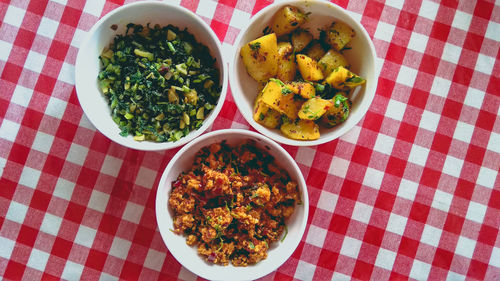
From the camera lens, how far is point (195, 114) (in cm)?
171

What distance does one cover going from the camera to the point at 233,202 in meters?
1.71

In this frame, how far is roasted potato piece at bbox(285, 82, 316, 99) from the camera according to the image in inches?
65.1

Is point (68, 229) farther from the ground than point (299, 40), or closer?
closer

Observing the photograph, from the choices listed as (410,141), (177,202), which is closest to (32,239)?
(177,202)

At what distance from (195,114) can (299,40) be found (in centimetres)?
54

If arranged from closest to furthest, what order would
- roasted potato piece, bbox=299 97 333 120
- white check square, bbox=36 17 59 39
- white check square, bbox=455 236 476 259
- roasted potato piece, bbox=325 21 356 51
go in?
1. roasted potato piece, bbox=299 97 333 120
2. roasted potato piece, bbox=325 21 356 51
3. white check square, bbox=36 17 59 39
4. white check square, bbox=455 236 476 259

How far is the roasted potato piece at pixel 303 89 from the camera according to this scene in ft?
5.42

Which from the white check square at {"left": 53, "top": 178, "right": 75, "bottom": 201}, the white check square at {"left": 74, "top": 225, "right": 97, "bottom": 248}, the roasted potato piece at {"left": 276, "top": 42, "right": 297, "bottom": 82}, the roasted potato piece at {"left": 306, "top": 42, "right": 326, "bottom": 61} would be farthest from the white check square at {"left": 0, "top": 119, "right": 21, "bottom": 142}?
the roasted potato piece at {"left": 306, "top": 42, "right": 326, "bottom": 61}

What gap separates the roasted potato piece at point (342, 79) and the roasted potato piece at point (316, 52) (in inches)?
4.4

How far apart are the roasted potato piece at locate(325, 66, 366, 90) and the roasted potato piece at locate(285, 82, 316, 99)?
0.10 metres

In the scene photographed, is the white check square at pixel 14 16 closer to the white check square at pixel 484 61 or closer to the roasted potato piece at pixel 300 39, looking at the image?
the roasted potato piece at pixel 300 39

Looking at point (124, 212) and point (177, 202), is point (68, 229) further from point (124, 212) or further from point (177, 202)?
point (177, 202)

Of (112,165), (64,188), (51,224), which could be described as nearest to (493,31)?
(112,165)

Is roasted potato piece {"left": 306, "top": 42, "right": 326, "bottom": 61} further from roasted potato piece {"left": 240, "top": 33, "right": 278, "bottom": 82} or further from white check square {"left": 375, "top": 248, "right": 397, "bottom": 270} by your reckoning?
white check square {"left": 375, "top": 248, "right": 397, "bottom": 270}
